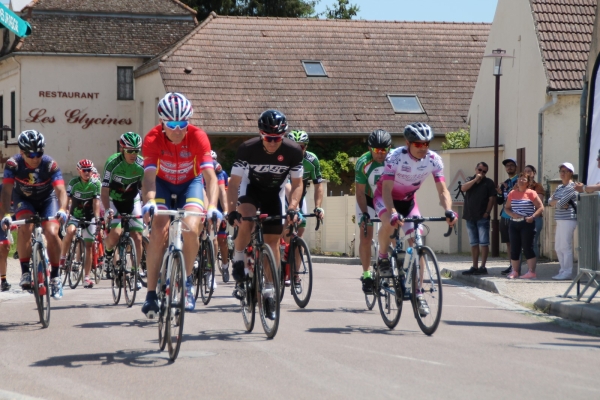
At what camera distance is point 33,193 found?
11758mm

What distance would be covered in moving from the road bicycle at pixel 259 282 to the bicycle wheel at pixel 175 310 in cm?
113

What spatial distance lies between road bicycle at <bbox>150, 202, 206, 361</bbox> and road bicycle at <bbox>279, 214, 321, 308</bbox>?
3.16 meters

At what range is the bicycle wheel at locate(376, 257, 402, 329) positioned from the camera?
1016cm

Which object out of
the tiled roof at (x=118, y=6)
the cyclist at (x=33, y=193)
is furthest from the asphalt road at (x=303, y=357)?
the tiled roof at (x=118, y=6)

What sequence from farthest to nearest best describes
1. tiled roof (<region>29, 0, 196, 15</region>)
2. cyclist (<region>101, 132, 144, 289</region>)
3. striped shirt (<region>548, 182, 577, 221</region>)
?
tiled roof (<region>29, 0, 196, 15</region>), striped shirt (<region>548, 182, 577, 221</region>), cyclist (<region>101, 132, 144, 289</region>)

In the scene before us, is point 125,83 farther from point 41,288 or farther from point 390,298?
point 390,298

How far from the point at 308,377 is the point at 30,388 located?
199cm

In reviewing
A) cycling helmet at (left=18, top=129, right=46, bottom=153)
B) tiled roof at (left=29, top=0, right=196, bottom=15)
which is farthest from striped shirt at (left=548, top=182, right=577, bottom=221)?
tiled roof at (left=29, top=0, right=196, bottom=15)

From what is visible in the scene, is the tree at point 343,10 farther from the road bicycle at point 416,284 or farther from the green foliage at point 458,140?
the road bicycle at point 416,284

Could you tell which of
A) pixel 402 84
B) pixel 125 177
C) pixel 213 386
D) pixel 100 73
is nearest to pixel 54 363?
pixel 213 386

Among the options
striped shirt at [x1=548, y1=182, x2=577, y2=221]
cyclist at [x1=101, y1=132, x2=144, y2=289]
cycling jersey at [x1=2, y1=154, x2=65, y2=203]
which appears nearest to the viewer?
cycling jersey at [x1=2, y1=154, x2=65, y2=203]

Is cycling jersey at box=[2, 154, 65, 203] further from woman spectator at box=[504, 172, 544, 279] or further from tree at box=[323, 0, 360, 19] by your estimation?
tree at box=[323, 0, 360, 19]

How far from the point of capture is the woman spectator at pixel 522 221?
16.8 metres

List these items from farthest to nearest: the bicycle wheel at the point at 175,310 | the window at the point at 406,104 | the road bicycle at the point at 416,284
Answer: the window at the point at 406,104 → the road bicycle at the point at 416,284 → the bicycle wheel at the point at 175,310
